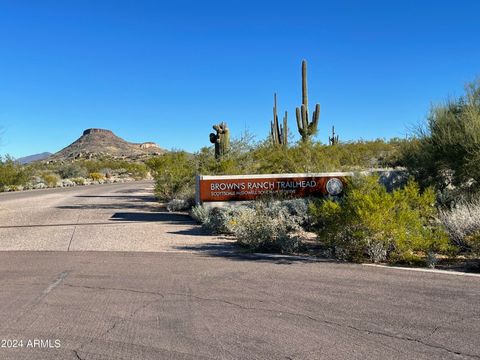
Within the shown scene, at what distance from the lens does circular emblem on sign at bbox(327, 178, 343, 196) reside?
54.1 ft

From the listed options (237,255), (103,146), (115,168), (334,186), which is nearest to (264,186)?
(334,186)

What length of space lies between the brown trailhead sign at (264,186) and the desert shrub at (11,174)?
89.3 feet

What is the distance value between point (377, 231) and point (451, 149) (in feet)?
20.3

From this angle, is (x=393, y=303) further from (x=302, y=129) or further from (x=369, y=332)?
(x=302, y=129)

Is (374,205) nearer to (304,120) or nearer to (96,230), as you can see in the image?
(96,230)

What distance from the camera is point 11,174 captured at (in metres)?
39.6

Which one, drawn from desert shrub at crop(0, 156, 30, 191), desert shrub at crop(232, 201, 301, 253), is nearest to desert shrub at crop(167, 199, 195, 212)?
desert shrub at crop(232, 201, 301, 253)

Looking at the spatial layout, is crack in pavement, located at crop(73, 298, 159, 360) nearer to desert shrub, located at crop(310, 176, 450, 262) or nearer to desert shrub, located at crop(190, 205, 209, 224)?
desert shrub, located at crop(310, 176, 450, 262)

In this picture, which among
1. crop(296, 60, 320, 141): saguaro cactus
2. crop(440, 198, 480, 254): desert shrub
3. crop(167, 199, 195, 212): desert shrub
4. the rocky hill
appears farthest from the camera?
the rocky hill

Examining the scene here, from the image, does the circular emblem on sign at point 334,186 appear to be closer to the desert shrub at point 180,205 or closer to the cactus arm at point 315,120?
the desert shrub at point 180,205

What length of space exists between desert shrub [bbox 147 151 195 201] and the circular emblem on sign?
6.61 meters

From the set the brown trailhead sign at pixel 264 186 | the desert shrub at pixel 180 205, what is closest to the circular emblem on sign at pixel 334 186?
the brown trailhead sign at pixel 264 186

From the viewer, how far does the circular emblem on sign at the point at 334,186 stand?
1648 centimetres

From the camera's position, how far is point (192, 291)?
7027 millimetres
